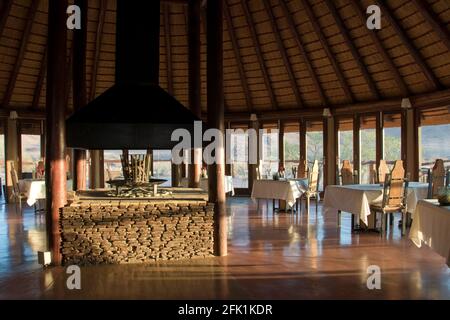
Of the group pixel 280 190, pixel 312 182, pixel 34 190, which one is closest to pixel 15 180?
pixel 34 190

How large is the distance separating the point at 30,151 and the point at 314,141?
307 inches

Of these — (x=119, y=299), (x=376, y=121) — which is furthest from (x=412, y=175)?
(x=119, y=299)

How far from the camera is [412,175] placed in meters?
9.90

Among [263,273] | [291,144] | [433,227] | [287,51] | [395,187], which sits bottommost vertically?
[263,273]

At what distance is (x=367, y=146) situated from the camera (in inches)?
444

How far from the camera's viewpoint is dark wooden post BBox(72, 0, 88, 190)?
7.09 metres

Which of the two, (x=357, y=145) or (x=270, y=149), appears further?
(x=270, y=149)

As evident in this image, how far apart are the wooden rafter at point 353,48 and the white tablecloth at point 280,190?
3.06 meters

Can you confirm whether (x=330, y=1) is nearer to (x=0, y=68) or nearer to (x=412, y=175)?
(x=412, y=175)

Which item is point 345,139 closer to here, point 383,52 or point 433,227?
point 383,52

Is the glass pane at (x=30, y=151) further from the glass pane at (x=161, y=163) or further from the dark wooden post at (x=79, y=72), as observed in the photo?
the dark wooden post at (x=79, y=72)

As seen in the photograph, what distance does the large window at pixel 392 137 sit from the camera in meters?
10.5

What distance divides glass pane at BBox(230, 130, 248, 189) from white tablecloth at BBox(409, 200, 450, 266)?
8.73 meters
